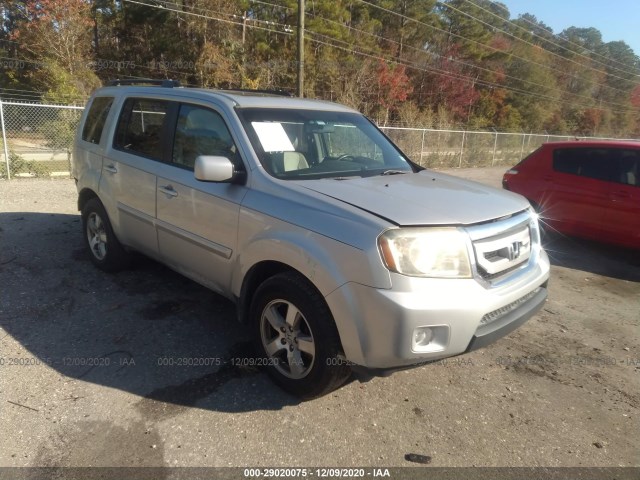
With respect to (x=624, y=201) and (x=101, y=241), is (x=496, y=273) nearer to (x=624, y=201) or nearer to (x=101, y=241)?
(x=101, y=241)

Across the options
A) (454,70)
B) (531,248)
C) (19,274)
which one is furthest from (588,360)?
(454,70)

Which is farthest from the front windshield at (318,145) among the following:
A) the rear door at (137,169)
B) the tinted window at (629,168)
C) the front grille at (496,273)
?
the tinted window at (629,168)

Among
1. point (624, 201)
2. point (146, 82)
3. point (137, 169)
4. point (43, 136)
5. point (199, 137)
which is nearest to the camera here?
point (199, 137)

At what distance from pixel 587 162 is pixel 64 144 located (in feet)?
43.1

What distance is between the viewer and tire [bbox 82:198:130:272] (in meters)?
4.62

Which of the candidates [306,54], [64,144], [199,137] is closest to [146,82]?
[199,137]

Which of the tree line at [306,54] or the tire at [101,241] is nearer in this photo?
the tire at [101,241]

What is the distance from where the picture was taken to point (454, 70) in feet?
141

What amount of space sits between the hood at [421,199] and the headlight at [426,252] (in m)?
0.07

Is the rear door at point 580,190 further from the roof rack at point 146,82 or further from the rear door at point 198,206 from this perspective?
the roof rack at point 146,82

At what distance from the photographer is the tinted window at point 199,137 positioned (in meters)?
3.37

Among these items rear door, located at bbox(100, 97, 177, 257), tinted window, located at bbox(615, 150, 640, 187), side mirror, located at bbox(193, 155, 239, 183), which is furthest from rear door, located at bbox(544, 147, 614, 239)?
rear door, located at bbox(100, 97, 177, 257)

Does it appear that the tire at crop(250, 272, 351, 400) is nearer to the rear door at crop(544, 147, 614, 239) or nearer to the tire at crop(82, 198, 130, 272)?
the tire at crop(82, 198, 130, 272)

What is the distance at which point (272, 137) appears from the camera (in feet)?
10.9
